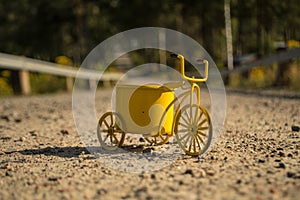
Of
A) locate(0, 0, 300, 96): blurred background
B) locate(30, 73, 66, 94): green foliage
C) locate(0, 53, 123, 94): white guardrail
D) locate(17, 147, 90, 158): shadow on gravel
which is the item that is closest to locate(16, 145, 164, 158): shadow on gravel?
locate(17, 147, 90, 158): shadow on gravel

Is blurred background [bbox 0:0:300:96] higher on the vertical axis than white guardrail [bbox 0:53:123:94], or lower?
higher

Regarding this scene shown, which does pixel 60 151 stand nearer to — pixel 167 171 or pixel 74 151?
pixel 74 151

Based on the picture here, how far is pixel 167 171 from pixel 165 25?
27.1 metres

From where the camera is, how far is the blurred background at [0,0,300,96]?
43.2 feet

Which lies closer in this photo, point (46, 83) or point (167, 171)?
point (167, 171)

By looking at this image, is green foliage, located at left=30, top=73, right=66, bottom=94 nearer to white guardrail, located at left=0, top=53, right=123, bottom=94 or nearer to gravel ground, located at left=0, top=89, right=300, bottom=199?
white guardrail, located at left=0, top=53, right=123, bottom=94

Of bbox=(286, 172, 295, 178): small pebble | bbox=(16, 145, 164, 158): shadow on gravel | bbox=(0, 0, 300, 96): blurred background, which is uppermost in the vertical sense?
bbox=(0, 0, 300, 96): blurred background

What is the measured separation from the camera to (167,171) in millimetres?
3342

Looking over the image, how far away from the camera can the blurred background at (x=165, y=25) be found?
43.2 feet

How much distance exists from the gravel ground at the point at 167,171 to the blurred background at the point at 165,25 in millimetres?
5757

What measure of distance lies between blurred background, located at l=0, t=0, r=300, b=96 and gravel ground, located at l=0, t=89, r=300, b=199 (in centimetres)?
576

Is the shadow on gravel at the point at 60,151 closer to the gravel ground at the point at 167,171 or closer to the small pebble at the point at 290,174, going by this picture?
the gravel ground at the point at 167,171

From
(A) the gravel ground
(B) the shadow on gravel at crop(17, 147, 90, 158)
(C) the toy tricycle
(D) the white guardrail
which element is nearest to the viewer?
(A) the gravel ground

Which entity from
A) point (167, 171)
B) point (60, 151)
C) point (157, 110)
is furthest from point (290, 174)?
point (60, 151)
